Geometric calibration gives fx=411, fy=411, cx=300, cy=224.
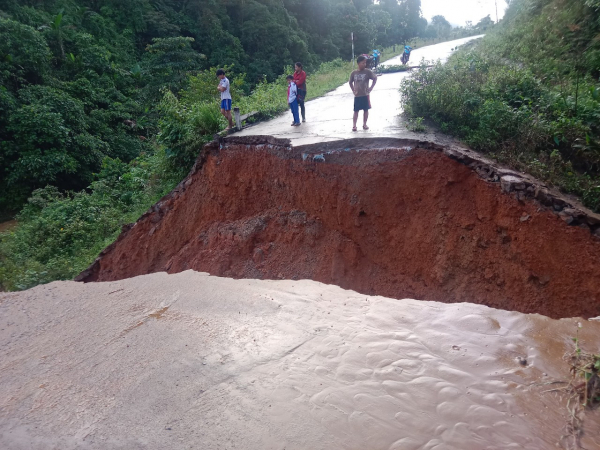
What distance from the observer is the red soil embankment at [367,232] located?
5020mm

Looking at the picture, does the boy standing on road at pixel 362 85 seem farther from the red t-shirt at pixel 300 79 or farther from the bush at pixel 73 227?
the bush at pixel 73 227

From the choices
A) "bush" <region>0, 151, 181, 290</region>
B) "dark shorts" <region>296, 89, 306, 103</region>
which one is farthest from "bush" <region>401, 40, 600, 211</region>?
"bush" <region>0, 151, 181, 290</region>

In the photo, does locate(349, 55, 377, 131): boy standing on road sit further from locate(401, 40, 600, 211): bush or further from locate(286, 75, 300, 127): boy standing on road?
locate(286, 75, 300, 127): boy standing on road

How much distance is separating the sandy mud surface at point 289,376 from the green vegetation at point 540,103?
2.54m

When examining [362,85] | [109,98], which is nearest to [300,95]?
[362,85]

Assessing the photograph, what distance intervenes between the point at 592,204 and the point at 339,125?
4.79 m

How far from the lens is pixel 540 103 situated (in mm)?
6859

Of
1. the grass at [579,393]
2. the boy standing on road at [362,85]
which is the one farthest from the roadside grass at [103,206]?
the grass at [579,393]

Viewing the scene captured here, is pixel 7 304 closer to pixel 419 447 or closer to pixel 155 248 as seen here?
pixel 155 248

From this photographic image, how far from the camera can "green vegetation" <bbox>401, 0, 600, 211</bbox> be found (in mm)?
5750

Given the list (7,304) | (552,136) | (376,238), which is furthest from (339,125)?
(7,304)

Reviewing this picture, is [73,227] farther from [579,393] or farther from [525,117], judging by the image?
[579,393]

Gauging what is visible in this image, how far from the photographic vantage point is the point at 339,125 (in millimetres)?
8492

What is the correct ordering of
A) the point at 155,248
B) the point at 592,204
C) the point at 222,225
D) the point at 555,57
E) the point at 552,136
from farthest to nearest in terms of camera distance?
the point at 555,57
the point at 155,248
the point at 222,225
the point at 552,136
the point at 592,204
